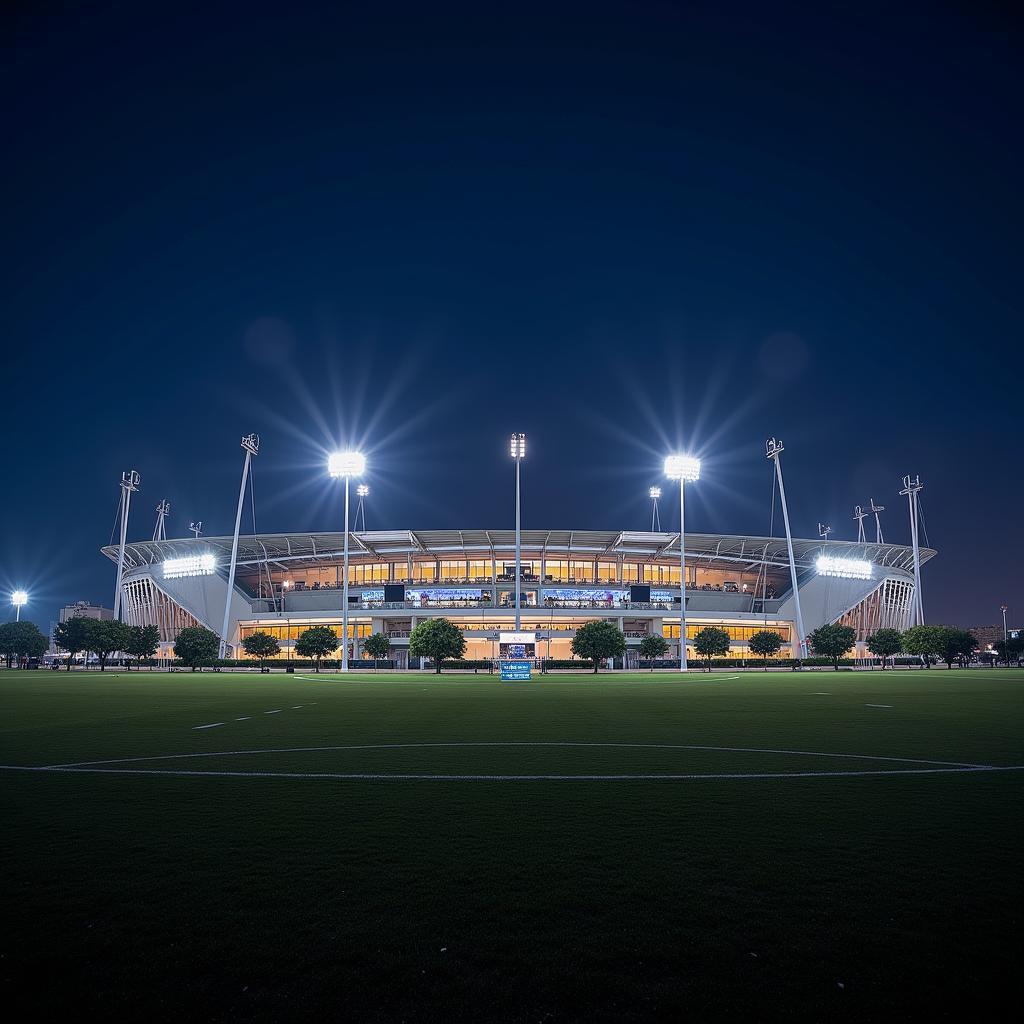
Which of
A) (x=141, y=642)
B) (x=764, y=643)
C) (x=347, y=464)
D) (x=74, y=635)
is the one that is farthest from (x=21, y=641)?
(x=764, y=643)

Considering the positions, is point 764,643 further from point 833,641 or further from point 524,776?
point 524,776

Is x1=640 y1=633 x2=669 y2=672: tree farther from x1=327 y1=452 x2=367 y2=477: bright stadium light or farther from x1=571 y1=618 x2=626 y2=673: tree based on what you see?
x1=327 y1=452 x2=367 y2=477: bright stadium light

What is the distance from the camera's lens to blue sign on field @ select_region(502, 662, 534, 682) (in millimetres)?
44188

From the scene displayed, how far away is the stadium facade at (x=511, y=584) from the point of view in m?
82.4

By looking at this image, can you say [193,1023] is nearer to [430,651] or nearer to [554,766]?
[554,766]

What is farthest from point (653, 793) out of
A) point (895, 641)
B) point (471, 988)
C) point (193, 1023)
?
point (895, 641)

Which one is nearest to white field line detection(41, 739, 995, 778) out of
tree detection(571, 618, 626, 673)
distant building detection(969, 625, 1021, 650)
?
→ tree detection(571, 618, 626, 673)

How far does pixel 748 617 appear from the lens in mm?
87938

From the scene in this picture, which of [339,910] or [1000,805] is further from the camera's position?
[1000,805]

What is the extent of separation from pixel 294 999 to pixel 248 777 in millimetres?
6154

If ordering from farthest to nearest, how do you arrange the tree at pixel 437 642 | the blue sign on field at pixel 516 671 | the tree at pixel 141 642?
the tree at pixel 141 642 < the tree at pixel 437 642 < the blue sign on field at pixel 516 671

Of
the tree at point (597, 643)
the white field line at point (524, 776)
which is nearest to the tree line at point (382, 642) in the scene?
the tree at point (597, 643)

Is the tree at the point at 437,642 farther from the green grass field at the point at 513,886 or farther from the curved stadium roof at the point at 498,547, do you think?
the green grass field at the point at 513,886

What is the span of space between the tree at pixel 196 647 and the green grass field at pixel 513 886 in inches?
2311
